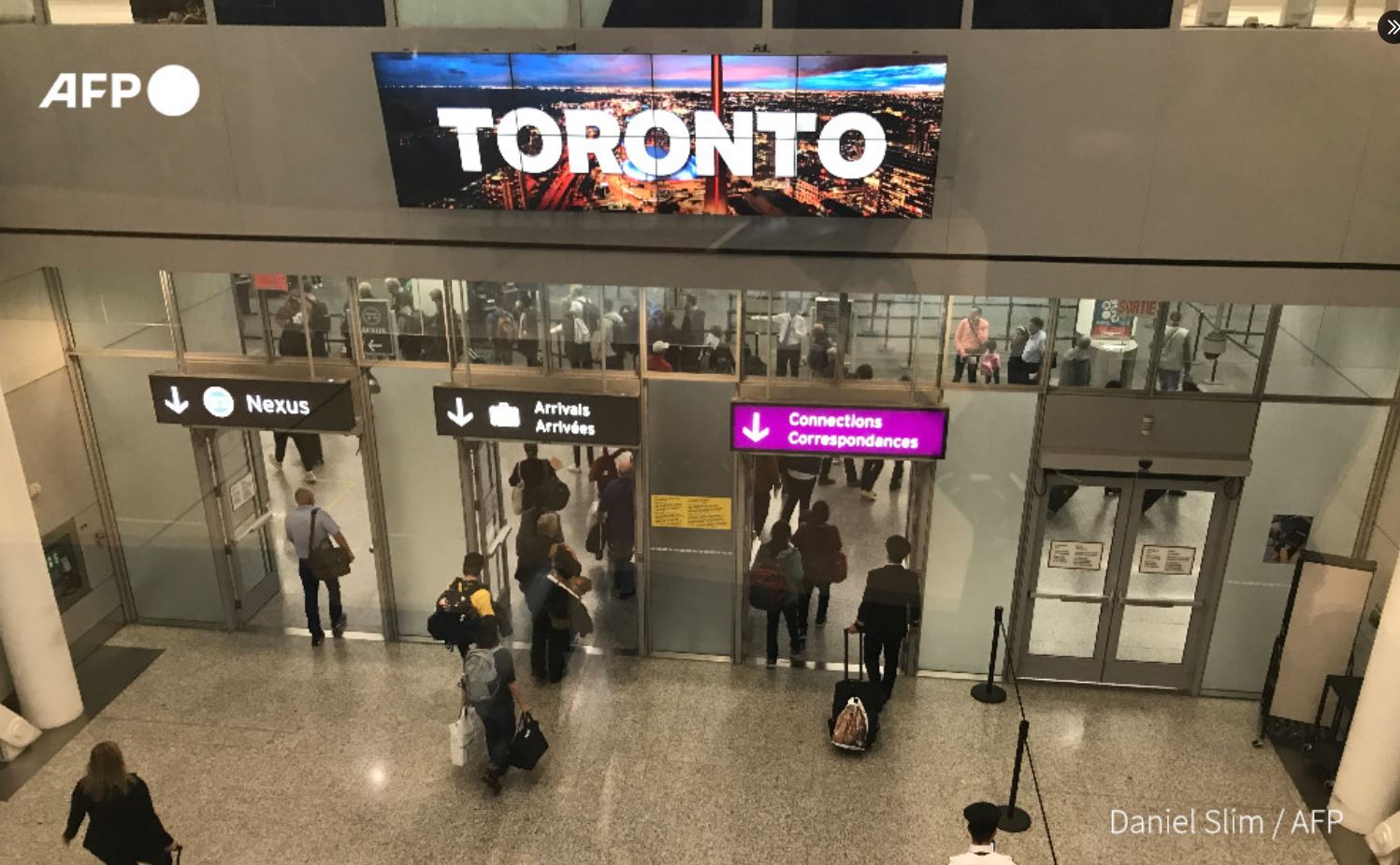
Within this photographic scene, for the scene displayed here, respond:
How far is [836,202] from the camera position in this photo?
21.2 ft

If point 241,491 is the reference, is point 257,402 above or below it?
above

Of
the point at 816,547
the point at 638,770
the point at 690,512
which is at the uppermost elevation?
the point at 690,512

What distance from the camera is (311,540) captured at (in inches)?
338

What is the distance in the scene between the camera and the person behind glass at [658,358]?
790cm

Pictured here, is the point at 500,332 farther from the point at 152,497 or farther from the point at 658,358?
the point at 152,497

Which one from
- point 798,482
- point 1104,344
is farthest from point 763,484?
point 1104,344

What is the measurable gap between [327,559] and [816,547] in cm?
421

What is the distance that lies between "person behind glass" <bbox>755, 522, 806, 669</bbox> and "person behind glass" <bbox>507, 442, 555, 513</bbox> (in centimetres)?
198

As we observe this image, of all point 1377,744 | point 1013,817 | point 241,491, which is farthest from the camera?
point 241,491

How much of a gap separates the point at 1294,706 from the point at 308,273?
8.10 m

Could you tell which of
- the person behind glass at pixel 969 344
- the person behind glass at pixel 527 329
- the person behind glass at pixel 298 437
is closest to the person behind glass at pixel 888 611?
the person behind glass at pixel 969 344

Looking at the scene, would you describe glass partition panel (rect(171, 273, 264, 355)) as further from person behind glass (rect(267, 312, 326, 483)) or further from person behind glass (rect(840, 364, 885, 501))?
person behind glass (rect(840, 364, 885, 501))

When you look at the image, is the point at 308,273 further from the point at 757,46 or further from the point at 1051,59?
the point at 1051,59

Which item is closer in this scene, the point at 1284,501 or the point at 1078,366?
the point at 1078,366
